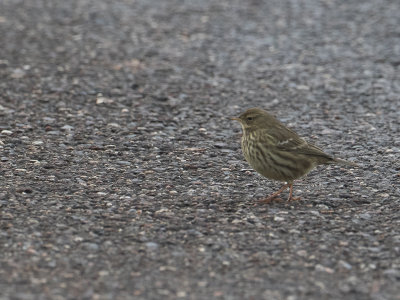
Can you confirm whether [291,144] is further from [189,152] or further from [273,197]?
[189,152]

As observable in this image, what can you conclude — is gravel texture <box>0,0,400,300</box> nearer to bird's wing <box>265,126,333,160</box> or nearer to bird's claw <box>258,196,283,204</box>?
bird's claw <box>258,196,283,204</box>

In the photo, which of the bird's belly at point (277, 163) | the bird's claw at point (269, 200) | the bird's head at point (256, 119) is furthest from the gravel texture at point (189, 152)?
the bird's head at point (256, 119)

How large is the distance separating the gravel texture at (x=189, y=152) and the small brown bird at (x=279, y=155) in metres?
0.35

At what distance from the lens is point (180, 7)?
19.0 meters

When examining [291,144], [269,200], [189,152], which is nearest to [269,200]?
[269,200]

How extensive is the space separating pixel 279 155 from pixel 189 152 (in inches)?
81.5

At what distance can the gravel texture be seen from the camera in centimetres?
602

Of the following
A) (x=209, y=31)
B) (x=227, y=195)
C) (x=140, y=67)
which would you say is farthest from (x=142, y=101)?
(x=209, y=31)

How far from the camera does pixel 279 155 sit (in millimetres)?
7855

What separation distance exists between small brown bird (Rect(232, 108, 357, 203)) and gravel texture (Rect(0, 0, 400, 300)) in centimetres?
35

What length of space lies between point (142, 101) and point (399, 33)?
7269mm

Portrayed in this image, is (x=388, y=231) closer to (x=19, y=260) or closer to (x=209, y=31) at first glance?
(x=19, y=260)

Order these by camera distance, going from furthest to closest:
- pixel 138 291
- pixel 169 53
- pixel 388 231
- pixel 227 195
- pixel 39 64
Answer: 1. pixel 169 53
2. pixel 39 64
3. pixel 227 195
4. pixel 388 231
5. pixel 138 291

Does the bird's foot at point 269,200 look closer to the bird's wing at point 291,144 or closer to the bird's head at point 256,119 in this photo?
the bird's wing at point 291,144
